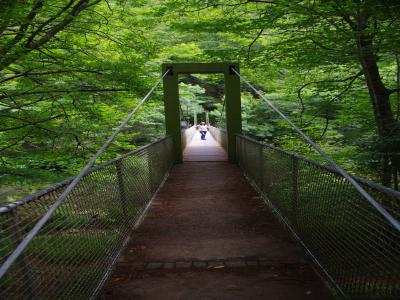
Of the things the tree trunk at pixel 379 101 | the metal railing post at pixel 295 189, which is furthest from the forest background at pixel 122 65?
the metal railing post at pixel 295 189

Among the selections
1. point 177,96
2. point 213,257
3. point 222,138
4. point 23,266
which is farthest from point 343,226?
point 222,138

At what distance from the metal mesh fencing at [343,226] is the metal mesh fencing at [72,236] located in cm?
163

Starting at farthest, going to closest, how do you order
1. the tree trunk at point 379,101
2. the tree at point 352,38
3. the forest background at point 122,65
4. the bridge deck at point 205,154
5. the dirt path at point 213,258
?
the bridge deck at point 205,154
the forest background at point 122,65
the tree trunk at point 379,101
the tree at point 352,38
the dirt path at point 213,258

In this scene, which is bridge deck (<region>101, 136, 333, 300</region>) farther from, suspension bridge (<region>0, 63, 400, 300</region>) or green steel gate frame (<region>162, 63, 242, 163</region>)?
green steel gate frame (<region>162, 63, 242, 163</region>)

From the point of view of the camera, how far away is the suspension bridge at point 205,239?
5.76ft

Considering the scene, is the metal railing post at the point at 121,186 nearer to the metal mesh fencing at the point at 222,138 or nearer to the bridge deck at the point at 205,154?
the bridge deck at the point at 205,154

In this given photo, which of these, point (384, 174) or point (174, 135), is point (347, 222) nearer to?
point (384, 174)

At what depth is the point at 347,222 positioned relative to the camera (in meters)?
2.19

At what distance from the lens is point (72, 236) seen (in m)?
2.21

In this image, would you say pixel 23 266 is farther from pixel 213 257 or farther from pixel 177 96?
pixel 177 96

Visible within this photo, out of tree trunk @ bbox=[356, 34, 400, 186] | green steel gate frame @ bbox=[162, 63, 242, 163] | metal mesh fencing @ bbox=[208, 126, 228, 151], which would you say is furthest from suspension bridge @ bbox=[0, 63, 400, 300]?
metal mesh fencing @ bbox=[208, 126, 228, 151]

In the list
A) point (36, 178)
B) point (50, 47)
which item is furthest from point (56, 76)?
point (36, 178)

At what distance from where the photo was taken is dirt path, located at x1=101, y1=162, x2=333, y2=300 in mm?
2434

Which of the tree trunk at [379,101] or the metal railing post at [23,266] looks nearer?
the metal railing post at [23,266]
